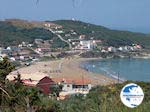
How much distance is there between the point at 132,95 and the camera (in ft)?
8.13

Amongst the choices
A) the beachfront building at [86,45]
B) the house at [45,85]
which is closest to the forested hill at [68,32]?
the beachfront building at [86,45]

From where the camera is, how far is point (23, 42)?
241 feet

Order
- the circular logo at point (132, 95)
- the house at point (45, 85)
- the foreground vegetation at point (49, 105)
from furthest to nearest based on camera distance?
the house at point (45, 85) < the foreground vegetation at point (49, 105) < the circular logo at point (132, 95)

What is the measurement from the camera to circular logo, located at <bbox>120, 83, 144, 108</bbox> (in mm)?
2477

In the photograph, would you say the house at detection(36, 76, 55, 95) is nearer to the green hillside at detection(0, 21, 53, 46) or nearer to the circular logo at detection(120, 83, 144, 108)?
the circular logo at detection(120, 83, 144, 108)

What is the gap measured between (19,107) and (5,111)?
0.13 metres

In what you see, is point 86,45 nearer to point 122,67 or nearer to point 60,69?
point 122,67

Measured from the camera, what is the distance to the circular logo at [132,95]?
2.48m

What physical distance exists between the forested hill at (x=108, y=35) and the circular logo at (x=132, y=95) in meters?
76.3

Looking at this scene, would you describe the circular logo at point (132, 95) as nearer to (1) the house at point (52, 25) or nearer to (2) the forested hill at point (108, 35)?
(2) the forested hill at point (108, 35)

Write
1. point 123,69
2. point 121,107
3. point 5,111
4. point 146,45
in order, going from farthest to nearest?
point 146,45 < point 123,69 < point 5,111 < point 121,107

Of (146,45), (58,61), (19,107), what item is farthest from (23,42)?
(19,107)

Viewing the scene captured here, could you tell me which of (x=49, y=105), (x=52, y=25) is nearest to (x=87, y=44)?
(x=52, y=25)

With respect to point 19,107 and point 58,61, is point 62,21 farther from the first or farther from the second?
point 19,107
